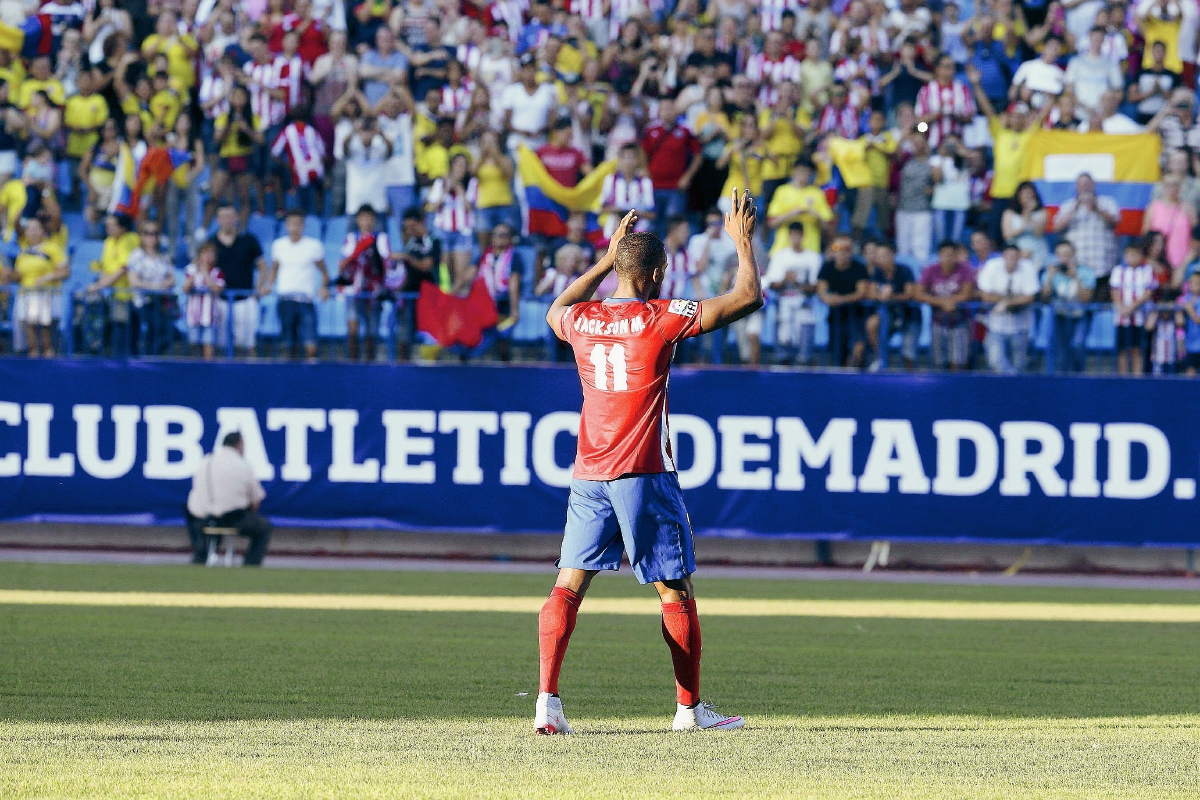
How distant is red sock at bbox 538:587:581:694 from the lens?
7281 mm

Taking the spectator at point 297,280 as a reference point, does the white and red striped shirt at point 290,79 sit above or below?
above

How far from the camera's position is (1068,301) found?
17734mm

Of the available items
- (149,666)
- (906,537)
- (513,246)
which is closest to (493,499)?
(513,246)

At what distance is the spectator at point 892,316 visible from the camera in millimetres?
17922

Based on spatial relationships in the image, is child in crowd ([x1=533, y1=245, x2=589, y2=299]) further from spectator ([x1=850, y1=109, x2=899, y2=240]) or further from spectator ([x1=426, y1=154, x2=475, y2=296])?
spectator ([x1=850, y1=109, x2=899, y2=240])

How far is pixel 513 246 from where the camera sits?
1875 cm

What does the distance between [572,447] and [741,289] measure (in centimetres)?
1147

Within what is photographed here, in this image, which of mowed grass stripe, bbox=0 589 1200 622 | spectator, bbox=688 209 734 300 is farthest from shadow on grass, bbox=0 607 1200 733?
spectator, bbox=688 209 734 300

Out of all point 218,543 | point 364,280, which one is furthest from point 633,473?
point 218,543

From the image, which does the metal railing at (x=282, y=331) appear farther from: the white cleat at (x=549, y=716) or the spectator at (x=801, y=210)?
the white cleat at (x=549, y=716)

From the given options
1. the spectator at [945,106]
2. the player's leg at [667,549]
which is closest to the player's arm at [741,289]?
the player's leg at [667,549]

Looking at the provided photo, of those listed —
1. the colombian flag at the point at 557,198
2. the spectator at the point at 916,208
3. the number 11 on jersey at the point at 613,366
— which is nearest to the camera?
the number 11 on jersey at the point at 613,366

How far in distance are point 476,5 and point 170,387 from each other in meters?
6.83

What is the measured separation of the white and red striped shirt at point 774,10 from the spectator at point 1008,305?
5.43 meters
